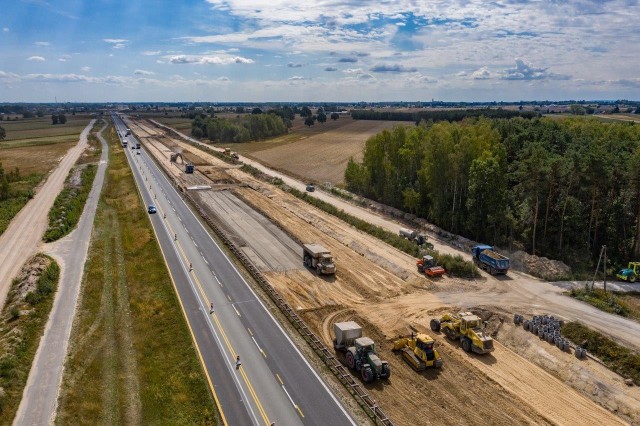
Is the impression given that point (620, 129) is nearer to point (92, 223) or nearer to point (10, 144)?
point (92, 223)

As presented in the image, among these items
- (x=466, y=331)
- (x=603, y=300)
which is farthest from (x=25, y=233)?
(x=603, y=300)

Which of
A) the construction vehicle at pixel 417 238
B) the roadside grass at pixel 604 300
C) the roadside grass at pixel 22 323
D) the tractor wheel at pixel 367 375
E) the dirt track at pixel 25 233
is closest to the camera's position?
the roadside grass at pixel 22 323

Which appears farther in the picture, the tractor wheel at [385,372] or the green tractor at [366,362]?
the tractor wheel at [385,372]

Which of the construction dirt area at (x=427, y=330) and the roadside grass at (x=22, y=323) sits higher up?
the roadside grass at (x=22, y=323)

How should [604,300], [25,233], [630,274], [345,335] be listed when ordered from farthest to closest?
[25,233] → [630,274] → [604,300] → [345,335]

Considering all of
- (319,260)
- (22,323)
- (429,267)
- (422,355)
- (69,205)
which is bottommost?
(422,355)

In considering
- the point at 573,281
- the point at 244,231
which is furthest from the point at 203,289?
the point at 573,281

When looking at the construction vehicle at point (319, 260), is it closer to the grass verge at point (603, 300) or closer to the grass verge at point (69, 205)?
the grass verge at point (603, 300)

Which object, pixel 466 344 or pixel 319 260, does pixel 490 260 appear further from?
pixel 319 260

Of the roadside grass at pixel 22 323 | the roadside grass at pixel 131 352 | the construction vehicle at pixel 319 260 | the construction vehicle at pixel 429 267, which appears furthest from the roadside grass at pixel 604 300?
the roadside grass at pixel 22 323
